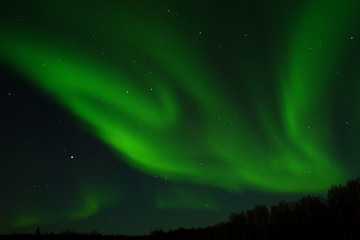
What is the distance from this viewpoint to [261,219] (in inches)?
1403

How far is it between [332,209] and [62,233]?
24105 millimetres

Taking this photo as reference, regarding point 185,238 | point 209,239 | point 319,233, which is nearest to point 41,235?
point 185,238

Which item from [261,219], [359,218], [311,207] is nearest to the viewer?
[359,218]

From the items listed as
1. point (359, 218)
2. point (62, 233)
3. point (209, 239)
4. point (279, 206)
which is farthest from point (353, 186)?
point (62, 233)

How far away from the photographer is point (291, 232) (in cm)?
2308

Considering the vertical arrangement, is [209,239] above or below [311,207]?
below

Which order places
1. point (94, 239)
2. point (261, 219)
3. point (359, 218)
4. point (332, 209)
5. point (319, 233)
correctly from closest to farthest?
point (359, 218)
point (319, 233)
point (332, 209)
point (94, 239)
point (261, 219)

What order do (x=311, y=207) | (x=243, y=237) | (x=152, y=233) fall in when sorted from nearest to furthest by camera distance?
(x=243, y=237) < (x=311, y=207) < (x=152, y=233)

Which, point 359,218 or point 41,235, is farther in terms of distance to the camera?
point 41,235

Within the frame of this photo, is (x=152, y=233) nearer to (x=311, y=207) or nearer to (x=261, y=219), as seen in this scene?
(x=261, y=219)

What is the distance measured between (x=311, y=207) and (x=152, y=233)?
2042 cm

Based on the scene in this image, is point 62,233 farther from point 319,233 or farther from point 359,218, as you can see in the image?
point 359,218

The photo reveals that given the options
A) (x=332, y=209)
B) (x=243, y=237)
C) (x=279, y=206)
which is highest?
(x=279, y=206)

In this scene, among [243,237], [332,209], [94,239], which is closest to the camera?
[243,237]
